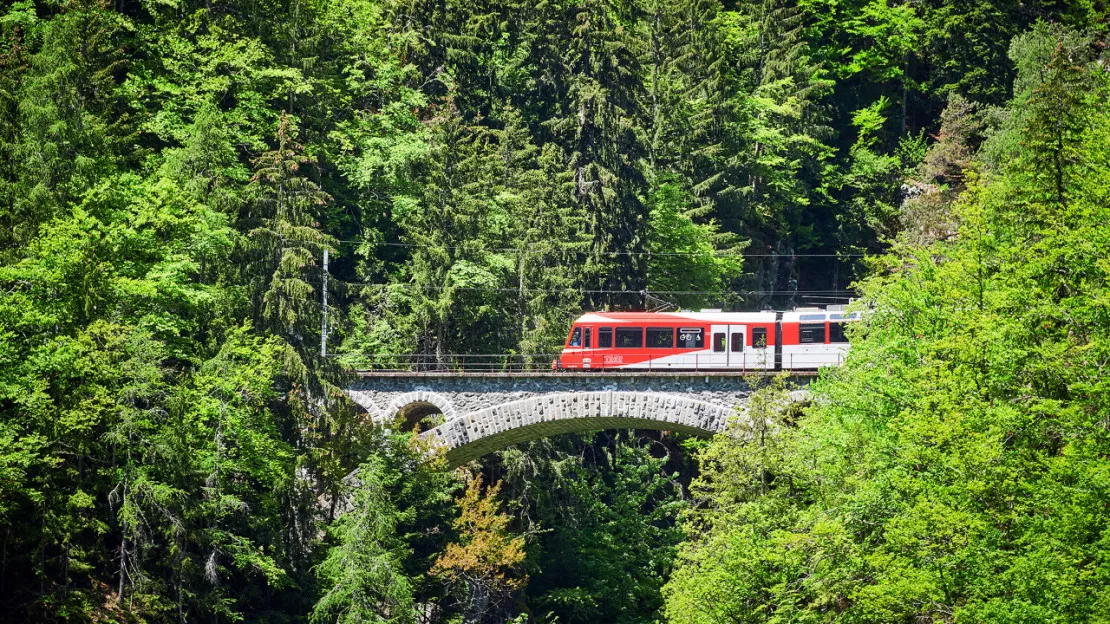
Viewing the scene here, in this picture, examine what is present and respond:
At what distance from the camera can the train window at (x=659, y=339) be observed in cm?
5219

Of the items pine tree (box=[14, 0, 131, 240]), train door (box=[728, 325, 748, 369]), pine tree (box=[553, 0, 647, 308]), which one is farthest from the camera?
pine tree (box=[553, 0, 647, 308])

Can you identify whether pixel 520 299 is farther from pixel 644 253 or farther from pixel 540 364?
pixel 644 253

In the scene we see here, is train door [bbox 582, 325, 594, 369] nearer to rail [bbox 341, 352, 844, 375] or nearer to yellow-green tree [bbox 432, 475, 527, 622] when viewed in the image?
rail [bbox 341, 352, 844, 375]

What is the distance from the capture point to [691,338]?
5225 centimetres

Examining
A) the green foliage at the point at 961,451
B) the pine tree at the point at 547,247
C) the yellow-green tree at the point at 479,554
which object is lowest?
the yellow-green tree at the point at 479,554

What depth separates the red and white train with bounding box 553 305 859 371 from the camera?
51.3 meters

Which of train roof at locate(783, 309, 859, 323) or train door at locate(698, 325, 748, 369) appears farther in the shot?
train door at locate(698, 325, 748, 369)

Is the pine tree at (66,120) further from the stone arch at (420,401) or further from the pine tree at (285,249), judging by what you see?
the stone arch at (420,401)

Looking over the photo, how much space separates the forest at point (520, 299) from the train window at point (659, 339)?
345cm

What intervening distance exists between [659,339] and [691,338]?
3.16 feet

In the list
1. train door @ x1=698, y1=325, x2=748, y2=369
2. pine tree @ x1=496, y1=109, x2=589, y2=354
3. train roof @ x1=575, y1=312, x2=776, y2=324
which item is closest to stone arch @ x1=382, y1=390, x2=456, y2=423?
pine tree @ x1=496, y1=109, x2=589, y2=354

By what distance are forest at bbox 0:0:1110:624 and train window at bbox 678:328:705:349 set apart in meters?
4.26

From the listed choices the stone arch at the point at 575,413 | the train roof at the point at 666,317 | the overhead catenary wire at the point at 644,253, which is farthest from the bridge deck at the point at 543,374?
the overhead catenary wire at the point at 644,253

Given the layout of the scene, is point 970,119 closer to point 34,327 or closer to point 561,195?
point 561,195
